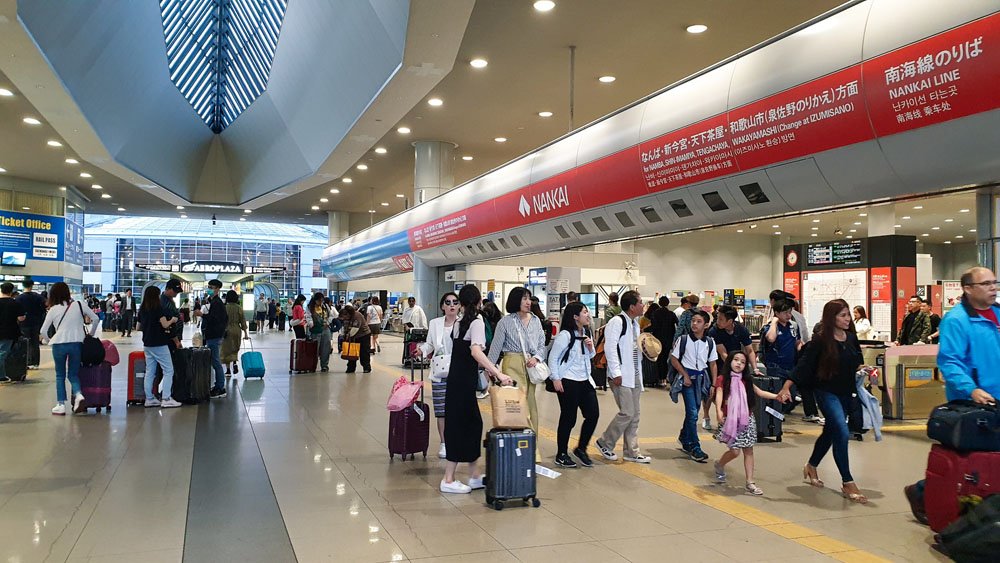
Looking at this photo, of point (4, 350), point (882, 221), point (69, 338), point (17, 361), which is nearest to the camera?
point (69, 338)

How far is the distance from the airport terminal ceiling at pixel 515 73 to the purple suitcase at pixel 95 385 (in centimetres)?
451

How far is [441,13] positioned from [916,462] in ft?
22.5

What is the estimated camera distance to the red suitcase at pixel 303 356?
15.3 m

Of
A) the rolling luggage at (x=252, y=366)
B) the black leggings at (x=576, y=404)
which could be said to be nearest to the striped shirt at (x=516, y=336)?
the black leggings at (x=576, y=404)

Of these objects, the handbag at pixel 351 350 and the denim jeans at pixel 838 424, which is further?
the handbag at pixel 351 350

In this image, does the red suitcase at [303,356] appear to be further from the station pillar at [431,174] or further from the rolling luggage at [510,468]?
the rolling luggage at [510,468]

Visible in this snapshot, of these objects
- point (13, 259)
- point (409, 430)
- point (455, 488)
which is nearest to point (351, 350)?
point (409, 430)

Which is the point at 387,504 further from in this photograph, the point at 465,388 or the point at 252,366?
the point at 252,366

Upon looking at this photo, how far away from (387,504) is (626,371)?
2.67m

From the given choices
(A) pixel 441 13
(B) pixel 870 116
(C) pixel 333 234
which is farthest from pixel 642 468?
(C) pixel 333 234

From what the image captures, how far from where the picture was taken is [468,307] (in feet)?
18.7

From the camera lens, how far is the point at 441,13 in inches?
310

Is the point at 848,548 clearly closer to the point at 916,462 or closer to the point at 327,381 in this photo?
the point at 916,462

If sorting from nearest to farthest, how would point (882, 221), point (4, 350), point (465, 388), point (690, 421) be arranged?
1. point (465, 388)
2. point (690, 421)
3. point (4, 350)
4. point (882, 221)
